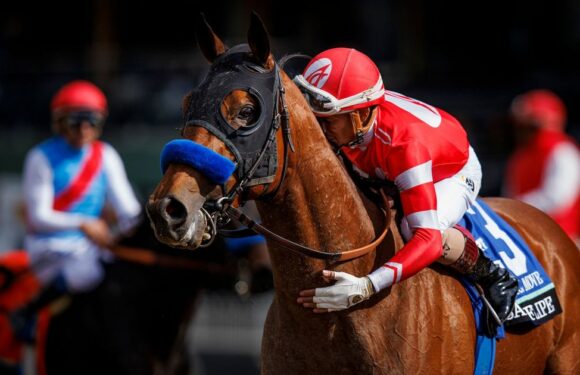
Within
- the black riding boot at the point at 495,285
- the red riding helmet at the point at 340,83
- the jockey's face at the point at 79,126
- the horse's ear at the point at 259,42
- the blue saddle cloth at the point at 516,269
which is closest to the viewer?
the horse's ear at the point at 259,42

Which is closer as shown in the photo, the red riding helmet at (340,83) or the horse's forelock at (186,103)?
the horse's forelock at (186,103)

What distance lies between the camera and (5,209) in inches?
416

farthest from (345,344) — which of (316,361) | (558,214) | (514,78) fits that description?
(514,78)

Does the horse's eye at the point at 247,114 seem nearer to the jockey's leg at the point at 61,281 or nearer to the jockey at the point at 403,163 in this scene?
the jockey at the point at 403,163

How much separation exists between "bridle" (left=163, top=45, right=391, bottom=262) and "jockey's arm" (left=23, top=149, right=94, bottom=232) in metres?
3.35

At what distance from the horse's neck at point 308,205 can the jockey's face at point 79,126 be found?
338 cm

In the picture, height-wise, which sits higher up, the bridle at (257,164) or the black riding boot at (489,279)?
the bridle at (257,164)

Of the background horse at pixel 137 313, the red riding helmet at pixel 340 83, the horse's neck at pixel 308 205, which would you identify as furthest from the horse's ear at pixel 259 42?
the background horse at pixel 137 313

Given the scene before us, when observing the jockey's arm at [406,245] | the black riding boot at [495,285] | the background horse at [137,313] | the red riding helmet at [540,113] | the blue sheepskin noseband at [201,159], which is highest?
the red riding helmet at [540,113]

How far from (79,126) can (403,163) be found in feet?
11.8

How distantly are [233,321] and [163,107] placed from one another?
383 cm

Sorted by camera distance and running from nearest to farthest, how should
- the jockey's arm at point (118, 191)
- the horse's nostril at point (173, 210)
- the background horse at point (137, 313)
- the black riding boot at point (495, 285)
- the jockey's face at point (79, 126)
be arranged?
the horse's nostril at point (173, 210)
the black riding boot at point (495, 285)
the background horse at point (137, 313)
the jockey's face at point (79, 126)
the jockey's arm at point (118, 191)

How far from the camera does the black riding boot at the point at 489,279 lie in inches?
155

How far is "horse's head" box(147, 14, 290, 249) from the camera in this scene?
3.16 metres
